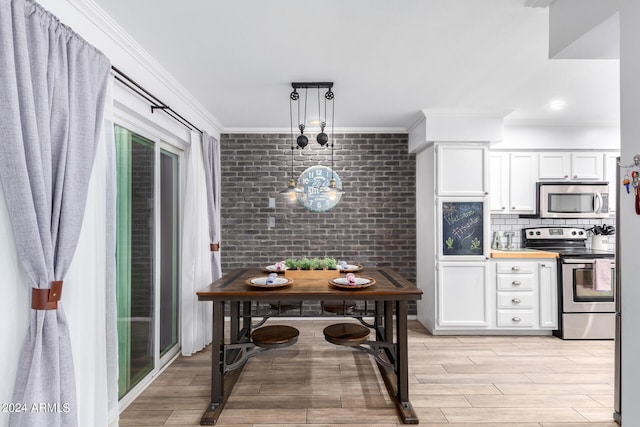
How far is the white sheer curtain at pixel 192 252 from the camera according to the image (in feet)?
11.0

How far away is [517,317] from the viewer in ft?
12.9

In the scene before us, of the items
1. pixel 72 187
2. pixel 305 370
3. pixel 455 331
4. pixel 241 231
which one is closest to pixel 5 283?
pixel 72 187

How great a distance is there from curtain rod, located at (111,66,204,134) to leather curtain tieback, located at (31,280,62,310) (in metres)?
1.21

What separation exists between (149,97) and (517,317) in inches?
168

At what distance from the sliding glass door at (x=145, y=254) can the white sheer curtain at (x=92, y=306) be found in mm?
624

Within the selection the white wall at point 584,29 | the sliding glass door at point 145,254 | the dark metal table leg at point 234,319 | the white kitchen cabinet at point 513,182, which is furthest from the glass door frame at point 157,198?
the white kitchen cabinet at point 513,182

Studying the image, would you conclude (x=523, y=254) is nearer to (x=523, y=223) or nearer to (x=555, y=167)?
Result: (x=523, y=223)

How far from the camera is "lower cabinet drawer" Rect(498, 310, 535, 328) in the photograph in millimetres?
3918

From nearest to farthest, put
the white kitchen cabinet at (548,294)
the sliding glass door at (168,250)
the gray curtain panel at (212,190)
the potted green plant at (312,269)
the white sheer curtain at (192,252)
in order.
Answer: the potted green plant at (312,269)
the sliding glass door at (168,250)
the white sheer curtain at (192,252)
the gray curtain panel at (212,190)
the white kitchen cabinet at (548,294)

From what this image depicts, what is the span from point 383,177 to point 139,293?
3.09 meters

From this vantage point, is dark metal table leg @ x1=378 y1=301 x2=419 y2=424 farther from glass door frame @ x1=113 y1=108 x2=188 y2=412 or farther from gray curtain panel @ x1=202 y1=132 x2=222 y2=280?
gray curtain panel @ x1=202 y1=132 x2=222 y2=280

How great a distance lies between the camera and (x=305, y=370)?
120 inches

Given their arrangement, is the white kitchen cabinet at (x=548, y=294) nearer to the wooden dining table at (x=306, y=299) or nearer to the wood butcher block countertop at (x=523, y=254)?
the wood butcher block countertop at (x=523, y=254)

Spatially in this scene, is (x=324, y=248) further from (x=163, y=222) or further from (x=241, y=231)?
(x=163, y=222)
